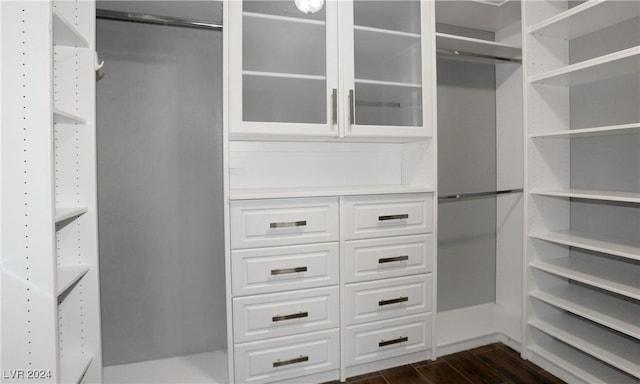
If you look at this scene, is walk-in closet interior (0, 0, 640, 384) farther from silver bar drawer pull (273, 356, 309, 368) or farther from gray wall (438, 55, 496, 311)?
gray wall (438, 55, 496, 311)

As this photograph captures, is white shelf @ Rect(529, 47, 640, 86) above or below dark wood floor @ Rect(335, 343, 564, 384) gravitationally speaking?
above

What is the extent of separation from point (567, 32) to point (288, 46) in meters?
1.57

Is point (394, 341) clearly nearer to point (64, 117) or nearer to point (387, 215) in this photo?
point (387, 215)

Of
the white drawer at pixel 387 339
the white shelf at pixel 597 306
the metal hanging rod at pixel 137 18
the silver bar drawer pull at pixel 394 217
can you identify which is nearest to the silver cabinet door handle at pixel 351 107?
the silver bar drawer pull at pixel 394 217

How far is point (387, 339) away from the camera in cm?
196

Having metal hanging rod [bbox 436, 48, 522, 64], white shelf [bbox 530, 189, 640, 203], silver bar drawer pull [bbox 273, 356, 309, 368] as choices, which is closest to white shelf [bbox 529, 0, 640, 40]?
metal hanging rod [bbox 436, 48, 522, 64]

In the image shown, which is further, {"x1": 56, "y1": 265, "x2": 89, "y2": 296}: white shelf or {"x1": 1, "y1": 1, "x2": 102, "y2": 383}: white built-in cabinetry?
{"x1": 56, "y1": 265, "x2": 89, "y2": 296}: white shelf

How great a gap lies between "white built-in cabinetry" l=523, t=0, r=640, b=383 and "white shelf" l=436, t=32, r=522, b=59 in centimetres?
20

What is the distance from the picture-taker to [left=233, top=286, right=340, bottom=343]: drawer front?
1.71 m

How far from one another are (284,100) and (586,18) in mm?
1573

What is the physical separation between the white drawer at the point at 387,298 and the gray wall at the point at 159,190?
79 centimetres

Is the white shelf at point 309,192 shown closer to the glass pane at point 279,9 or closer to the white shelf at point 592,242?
the white shelf at point 592,242

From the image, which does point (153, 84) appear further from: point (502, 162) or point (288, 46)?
point (502, 162)

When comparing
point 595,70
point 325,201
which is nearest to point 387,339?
point 325,201
